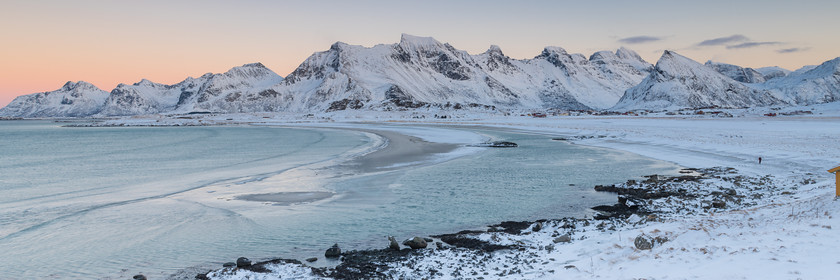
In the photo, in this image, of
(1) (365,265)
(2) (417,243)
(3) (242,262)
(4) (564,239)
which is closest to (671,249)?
(4) (564,239)

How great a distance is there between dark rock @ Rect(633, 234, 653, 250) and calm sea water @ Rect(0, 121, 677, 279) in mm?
5267

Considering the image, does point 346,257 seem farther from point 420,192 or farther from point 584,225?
point 420,192

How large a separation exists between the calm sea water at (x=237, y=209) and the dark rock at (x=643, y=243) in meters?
5.27

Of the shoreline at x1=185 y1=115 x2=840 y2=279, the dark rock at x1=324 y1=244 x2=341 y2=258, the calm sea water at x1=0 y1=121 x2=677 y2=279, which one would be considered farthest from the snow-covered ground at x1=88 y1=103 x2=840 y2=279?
the calm sea water at x1=0 y1=121 x2=677 y2=279

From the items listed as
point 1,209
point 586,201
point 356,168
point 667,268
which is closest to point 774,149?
point 586,201

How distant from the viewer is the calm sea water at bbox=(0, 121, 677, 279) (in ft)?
37.7

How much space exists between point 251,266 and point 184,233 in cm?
448

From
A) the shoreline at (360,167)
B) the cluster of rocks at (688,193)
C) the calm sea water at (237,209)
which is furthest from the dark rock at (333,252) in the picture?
the cluster of rocks at (688,193)

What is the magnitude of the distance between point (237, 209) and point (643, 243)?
12921 millimetres

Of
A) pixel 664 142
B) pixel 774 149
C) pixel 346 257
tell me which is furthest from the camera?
pixel 664 142

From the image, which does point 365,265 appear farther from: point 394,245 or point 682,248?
point 682,248

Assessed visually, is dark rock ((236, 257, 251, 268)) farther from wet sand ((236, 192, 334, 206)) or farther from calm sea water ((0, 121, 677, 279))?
wet sand ((236, 192, 334, 206))

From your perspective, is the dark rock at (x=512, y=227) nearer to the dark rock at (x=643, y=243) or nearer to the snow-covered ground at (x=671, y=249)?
the snow-covered ground at (x=671, y=249)

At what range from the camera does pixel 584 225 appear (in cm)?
1249
